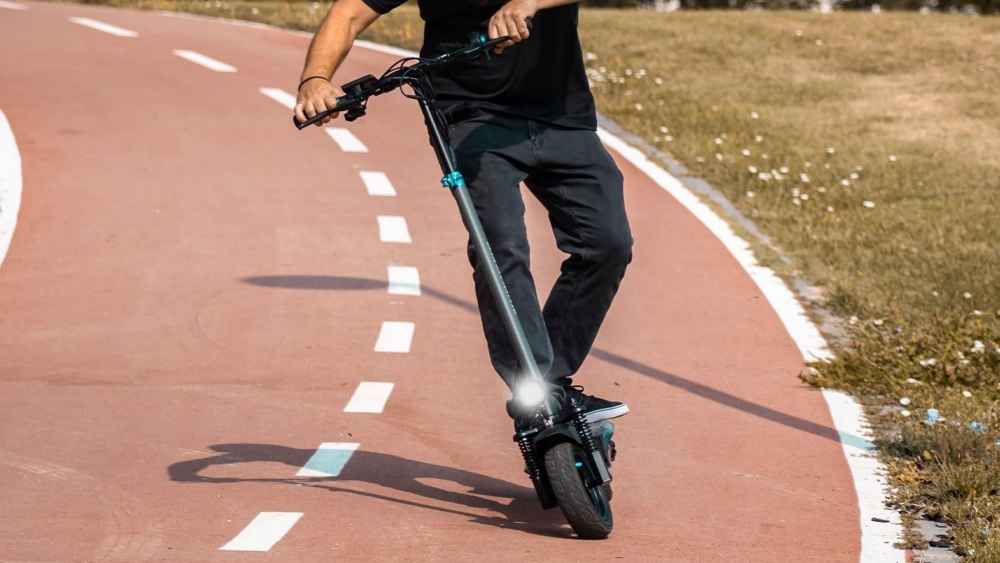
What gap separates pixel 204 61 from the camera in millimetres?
16859

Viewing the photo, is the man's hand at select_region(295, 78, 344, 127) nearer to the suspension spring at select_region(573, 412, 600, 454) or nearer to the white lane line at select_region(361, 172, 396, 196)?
the suspension spring at select_region(573, 412, 600, 454)

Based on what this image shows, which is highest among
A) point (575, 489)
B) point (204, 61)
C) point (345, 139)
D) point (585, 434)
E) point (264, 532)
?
point (585, 434)

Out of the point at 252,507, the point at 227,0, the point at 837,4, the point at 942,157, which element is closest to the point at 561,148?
the point at 252,507

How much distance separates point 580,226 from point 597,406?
60 cm

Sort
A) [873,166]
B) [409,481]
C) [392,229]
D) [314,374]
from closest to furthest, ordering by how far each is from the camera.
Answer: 1. [409,481]
2. [314,374]
3. [392,229]
4. [873,166]

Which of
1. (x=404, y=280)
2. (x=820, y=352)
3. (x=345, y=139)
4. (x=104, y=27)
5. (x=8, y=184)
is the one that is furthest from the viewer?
(x=104, y=27)

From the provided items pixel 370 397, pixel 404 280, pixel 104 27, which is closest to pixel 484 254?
pixel 370 397

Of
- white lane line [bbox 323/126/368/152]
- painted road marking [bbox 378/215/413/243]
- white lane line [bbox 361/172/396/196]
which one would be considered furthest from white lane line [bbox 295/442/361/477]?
white lane line [bbox 323/126/368/152]

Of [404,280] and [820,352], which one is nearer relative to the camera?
[820,352]

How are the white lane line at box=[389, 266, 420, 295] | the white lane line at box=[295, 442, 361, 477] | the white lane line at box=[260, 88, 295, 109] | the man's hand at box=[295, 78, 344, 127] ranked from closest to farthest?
the man's hand at box=[295, 78, 344, 127], the white lane line at box=[295, 442, 361, 477], the white lane line at box=[389, 266, 420, 295], the white lane line at box=[260, 88, 295, 109]

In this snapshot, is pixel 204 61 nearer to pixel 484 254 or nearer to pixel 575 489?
pixel 484 254

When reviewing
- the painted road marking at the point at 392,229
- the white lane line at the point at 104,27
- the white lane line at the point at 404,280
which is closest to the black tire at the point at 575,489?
the white lane line at the point at 404,280

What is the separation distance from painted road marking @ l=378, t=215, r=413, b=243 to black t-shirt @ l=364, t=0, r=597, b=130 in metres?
5.15

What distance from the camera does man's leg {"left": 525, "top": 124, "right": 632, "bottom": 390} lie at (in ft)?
16.6
